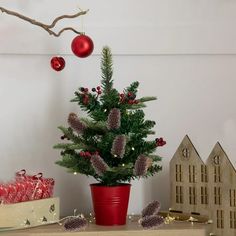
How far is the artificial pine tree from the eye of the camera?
3.80ft

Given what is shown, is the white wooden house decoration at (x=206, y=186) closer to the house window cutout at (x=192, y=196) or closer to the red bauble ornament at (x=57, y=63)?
the house window cutout at (x=192, y=196)

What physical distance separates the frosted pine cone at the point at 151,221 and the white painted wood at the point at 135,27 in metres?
0.43

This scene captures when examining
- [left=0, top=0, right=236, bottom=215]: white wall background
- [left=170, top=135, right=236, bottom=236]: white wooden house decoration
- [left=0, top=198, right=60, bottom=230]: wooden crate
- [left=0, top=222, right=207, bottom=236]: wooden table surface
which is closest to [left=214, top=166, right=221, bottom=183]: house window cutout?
[left=170, top=135, right=236, bottom=236]: white wooden house decoration

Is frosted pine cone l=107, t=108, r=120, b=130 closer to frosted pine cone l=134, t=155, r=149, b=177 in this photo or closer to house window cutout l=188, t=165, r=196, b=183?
frosted pine cone l=134, t=155, r=149, b=177

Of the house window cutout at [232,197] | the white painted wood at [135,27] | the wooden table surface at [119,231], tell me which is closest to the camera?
the wooden table surface at [119,231]

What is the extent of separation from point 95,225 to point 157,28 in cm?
49

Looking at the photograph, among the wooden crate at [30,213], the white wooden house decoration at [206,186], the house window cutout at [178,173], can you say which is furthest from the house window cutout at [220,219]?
the wooden crate at [30,213]

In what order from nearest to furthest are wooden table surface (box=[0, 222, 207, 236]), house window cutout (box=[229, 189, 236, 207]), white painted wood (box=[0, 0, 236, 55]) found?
wooden table surface (box=[0, 222, 207, 236])
house window cutout (box=[229, 189, 236, 207])
white painted wood (box=[0, 0, 236, 55])

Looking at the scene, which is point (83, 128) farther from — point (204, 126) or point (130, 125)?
point (204, 126)

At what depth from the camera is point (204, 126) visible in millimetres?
1458

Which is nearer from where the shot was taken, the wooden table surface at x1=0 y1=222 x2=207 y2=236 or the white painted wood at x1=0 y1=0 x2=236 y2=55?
the wooden table surface at x1=0 y1=222 x2=207 y2=236

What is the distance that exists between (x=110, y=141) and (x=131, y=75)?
31cm

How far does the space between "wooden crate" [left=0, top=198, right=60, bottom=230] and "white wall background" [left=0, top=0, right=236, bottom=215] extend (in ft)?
0.61

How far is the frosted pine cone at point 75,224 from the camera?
1.14 m
